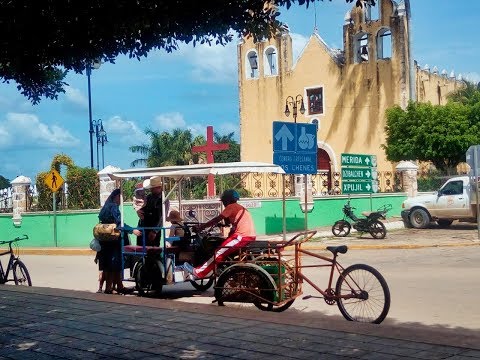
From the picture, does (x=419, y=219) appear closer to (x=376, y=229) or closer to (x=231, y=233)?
(x=376, y=229)

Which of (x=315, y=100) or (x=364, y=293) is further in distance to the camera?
(x=315, y=100)

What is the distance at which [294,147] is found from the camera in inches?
722

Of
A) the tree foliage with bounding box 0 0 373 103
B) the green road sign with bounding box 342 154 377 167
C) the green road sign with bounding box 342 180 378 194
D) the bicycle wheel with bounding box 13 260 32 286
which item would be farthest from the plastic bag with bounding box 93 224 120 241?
the green road sign with bounding box 342 154 377 167

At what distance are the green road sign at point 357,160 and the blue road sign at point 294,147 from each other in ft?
18.5

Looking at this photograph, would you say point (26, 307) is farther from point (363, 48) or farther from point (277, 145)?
point (363, 48)

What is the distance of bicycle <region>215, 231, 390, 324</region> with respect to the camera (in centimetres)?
770

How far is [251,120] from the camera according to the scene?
4350 centimetres

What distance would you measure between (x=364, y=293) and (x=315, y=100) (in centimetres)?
3429

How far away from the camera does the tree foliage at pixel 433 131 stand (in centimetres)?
3497

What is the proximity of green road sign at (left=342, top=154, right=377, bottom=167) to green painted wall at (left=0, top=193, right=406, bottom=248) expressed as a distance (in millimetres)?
1727

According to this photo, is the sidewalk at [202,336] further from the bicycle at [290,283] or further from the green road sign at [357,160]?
the green road sign at [357,160]

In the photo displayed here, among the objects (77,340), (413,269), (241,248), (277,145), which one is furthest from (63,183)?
(77,340)

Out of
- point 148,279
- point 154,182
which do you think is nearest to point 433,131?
point 154,182

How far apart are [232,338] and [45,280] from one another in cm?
937
